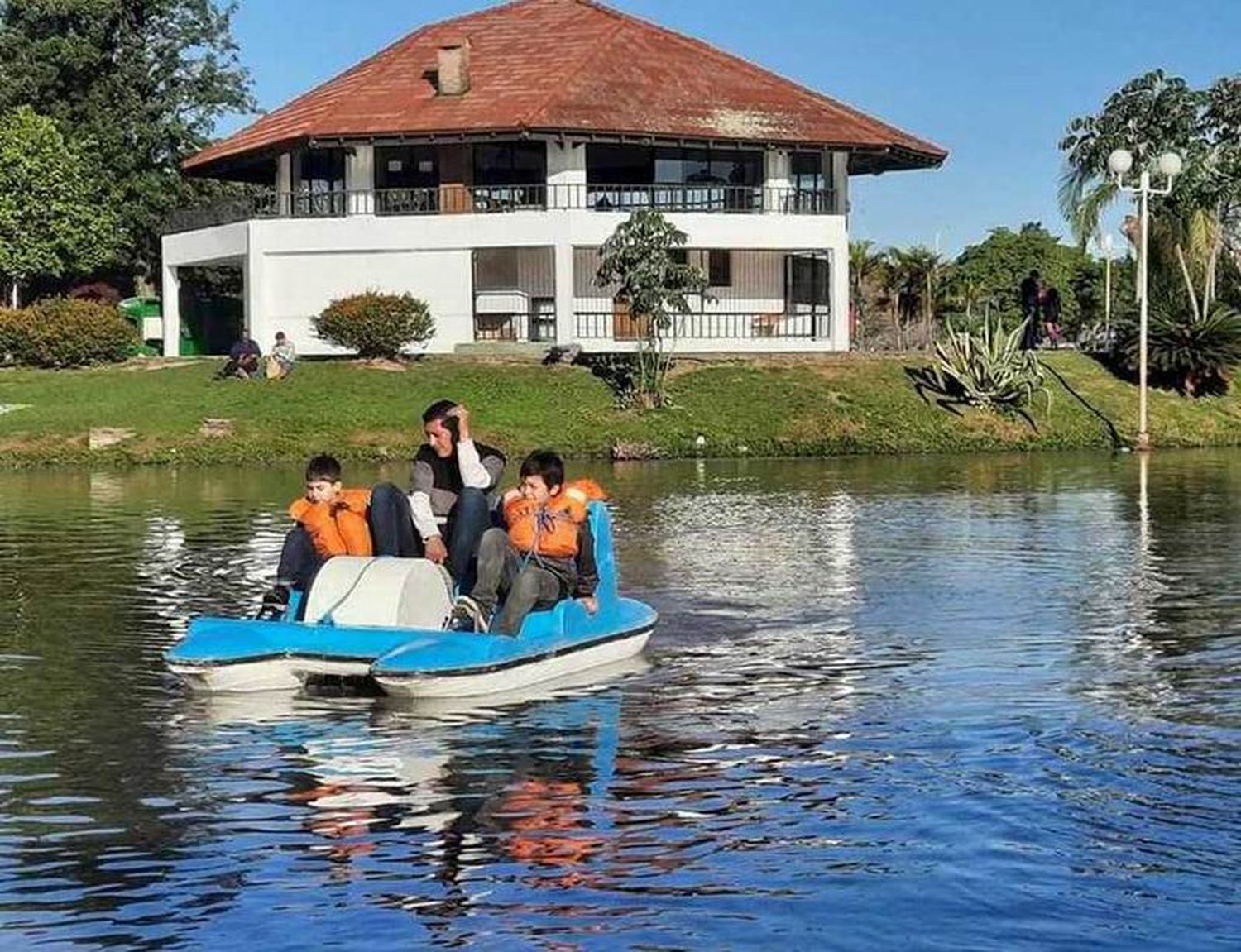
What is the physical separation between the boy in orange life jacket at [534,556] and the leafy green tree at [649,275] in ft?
96.0

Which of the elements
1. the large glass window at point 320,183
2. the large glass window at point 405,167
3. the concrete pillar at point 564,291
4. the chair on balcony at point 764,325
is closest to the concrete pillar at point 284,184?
the large glass window at point 320,183

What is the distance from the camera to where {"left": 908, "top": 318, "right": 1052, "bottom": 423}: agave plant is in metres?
44.2

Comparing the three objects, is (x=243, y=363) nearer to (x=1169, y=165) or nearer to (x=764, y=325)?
(x=764, y=325)

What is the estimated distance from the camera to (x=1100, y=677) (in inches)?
522

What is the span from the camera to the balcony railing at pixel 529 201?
51500 millimetres

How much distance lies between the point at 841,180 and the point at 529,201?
9010 mm

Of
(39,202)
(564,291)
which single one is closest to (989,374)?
(564,291)

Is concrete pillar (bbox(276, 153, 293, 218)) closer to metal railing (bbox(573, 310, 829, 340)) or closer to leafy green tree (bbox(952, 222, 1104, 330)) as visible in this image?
metal railing (bbox(573, 310, 829, 340))

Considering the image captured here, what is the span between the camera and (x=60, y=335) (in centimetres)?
4866

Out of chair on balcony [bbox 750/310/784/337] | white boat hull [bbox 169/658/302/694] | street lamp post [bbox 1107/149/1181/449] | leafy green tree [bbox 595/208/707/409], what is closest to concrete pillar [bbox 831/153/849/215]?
chair on balcony [bbox 750/310/784/337]

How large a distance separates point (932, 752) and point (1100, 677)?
292 centimetres

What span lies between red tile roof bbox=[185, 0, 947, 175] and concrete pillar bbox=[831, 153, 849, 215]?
57 cm

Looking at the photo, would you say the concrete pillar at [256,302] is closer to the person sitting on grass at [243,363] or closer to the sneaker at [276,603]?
the person sitting on grass at [243,363]

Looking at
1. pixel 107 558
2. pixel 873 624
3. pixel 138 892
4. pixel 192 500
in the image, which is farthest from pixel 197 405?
pixel 138 892
